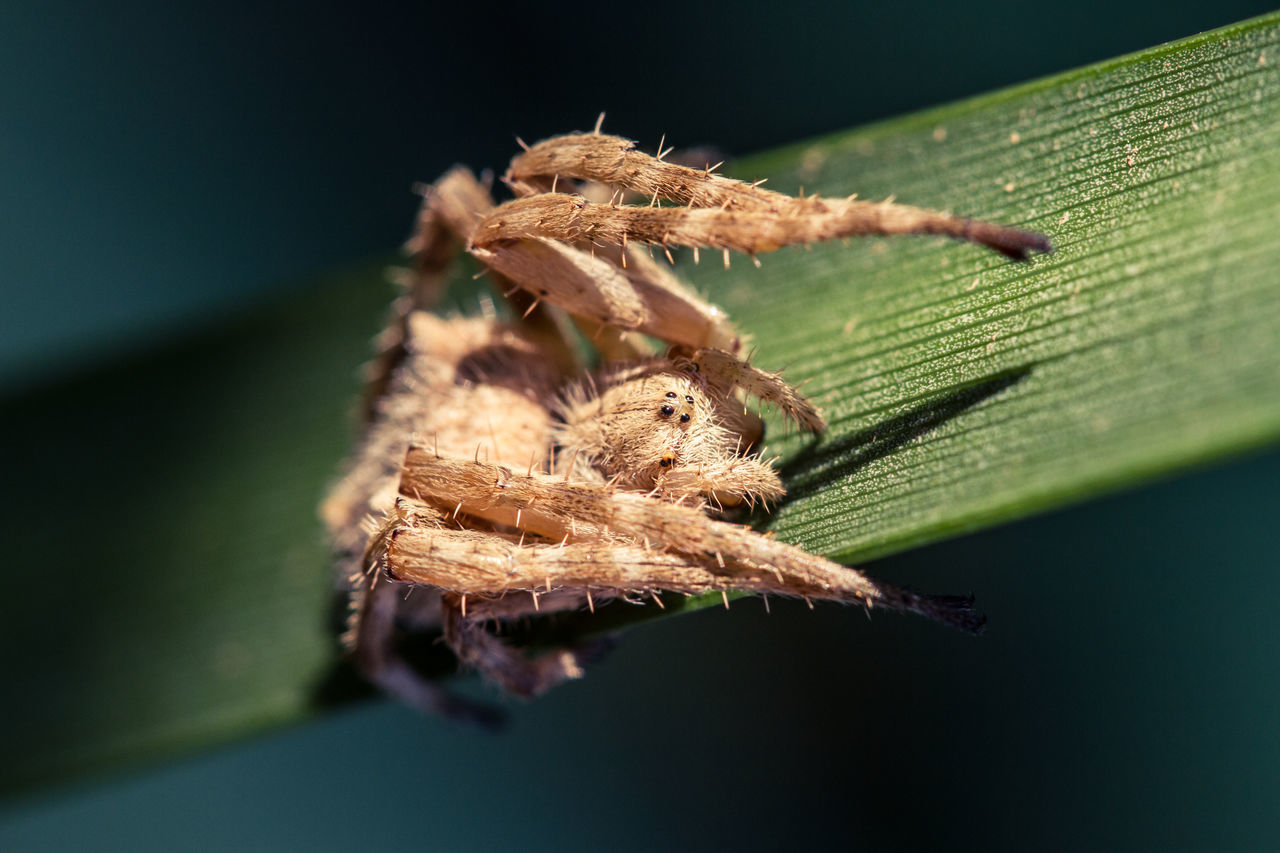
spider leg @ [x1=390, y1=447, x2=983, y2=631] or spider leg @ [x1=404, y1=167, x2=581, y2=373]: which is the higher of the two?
spider leg @ [x1=404, y1=167, x2=581, y2=373]

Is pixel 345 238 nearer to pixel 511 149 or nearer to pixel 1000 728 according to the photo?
pixel 511 149

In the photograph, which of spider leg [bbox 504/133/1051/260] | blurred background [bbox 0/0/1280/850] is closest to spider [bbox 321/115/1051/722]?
spider leg [bbox 504/133/1051/260]

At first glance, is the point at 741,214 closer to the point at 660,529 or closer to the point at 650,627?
the point at 660,529

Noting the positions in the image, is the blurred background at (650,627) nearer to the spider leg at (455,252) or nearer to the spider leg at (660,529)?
the spider leg at (455,252)

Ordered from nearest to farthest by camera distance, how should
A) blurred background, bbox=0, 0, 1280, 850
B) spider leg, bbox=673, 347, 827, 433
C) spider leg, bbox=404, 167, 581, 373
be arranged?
spider leg, bbox=673, 347, 827, 433 < spider leg, bbox=404, 167, 581, 373 < blurred background, bbox=0, 0, 1280, 850

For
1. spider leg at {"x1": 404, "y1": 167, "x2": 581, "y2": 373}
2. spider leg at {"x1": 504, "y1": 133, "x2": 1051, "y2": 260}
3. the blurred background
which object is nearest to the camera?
spider leg at {"x1": 504, "y1": 133, "x2": 1051, "y2": 260}

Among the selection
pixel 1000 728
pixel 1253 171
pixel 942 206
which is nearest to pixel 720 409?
pixel 942 206

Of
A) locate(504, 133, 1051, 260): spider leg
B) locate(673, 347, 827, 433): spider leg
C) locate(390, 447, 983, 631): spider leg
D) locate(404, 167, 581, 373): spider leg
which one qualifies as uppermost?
locate(404, 167, 581, 373): spider leg

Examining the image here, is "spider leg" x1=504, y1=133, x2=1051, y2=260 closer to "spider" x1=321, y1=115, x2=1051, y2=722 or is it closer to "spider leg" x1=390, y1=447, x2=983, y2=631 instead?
"spider" x1=321, y1=115, x2=1051, y2=722
